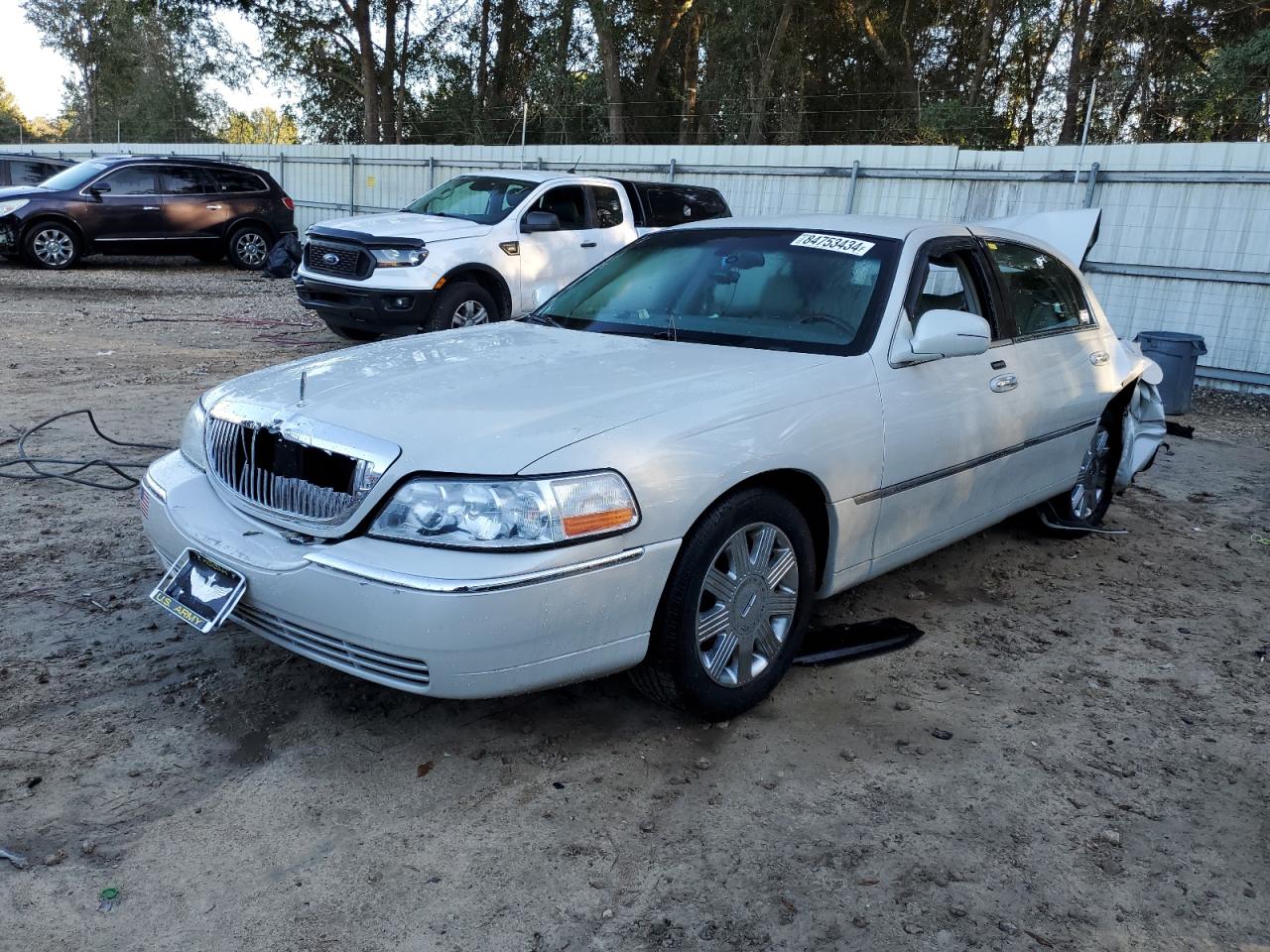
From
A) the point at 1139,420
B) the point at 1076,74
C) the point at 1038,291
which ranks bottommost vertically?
the point at 1139,420

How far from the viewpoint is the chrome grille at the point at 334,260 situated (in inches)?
372

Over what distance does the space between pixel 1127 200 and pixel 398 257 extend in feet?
24.4

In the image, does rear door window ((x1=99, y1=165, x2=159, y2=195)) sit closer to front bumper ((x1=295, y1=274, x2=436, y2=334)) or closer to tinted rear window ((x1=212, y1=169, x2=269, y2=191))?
tinted rear window ((x1=212, y1=169, x2=269, y2=191))

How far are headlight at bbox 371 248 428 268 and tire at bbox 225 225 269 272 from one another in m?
8.65

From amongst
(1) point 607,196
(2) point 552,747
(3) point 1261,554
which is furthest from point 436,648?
(1) point 607,196

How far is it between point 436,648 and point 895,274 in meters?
2.25

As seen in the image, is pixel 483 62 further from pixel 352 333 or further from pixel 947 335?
pixel 947 335

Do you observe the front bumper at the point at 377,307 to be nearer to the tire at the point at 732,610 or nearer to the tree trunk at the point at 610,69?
the tire at the point at 732,610

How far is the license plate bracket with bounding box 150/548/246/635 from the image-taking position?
296cm

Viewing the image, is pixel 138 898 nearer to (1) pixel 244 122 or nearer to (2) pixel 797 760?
(2) pixel 797 760

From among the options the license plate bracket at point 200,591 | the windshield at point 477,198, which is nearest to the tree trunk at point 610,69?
the windshield at point 477,198

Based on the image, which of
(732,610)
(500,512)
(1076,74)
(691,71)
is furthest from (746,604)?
(691,71)

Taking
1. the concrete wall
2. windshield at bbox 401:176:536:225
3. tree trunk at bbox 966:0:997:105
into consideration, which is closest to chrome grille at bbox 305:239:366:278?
windshield at bbox 401:176:536:225

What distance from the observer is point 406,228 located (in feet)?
31.7
